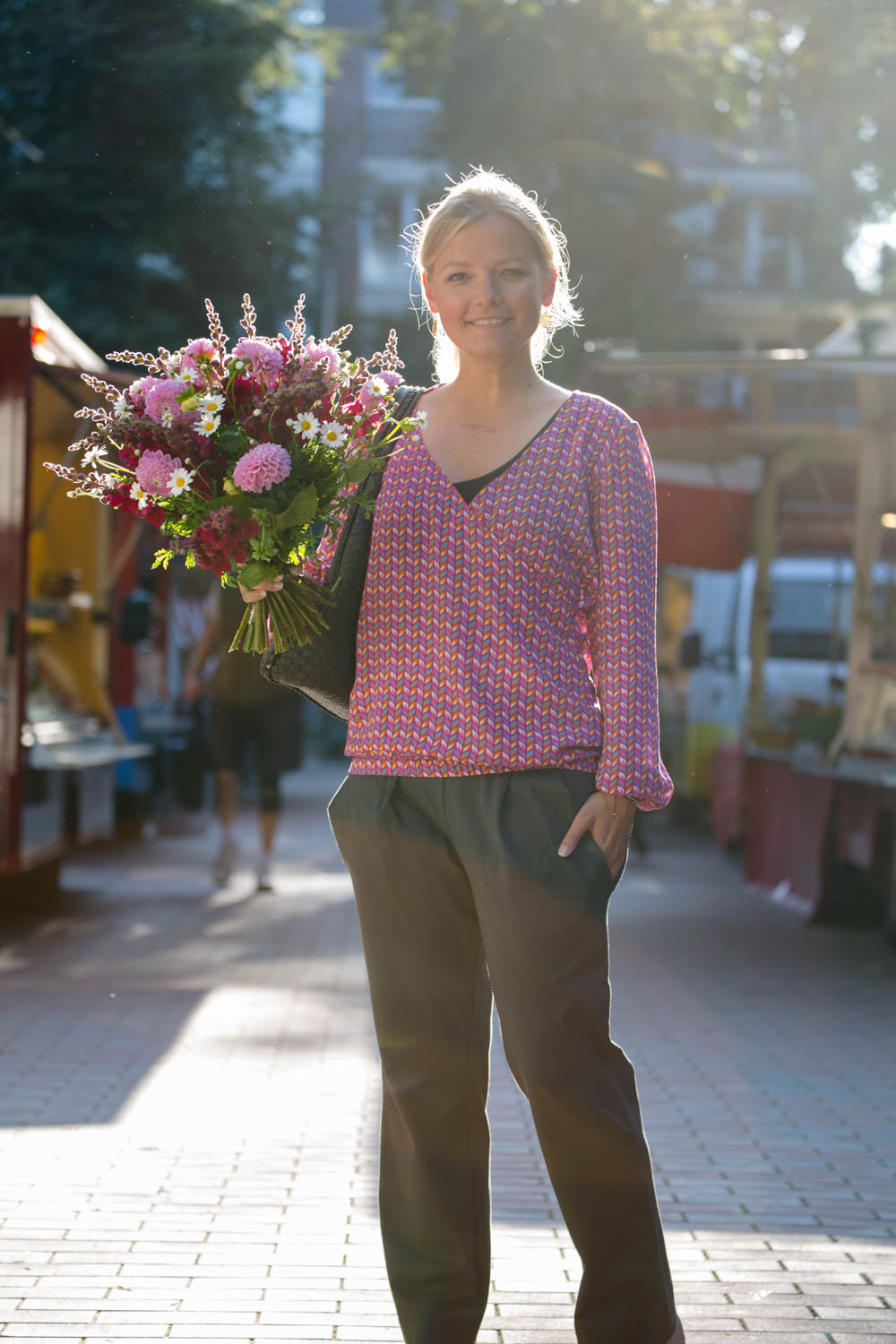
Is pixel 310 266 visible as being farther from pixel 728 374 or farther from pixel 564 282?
pixel 564 282

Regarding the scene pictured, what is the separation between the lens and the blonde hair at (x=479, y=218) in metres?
3.06

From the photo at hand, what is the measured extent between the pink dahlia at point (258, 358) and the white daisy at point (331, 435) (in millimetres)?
140

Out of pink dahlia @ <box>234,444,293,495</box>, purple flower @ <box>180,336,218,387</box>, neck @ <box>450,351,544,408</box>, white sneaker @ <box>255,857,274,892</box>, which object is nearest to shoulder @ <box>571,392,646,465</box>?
neck @ <box>450,351,544,408</box>

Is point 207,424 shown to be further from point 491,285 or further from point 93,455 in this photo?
point 491,285

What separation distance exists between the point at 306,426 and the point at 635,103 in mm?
24781

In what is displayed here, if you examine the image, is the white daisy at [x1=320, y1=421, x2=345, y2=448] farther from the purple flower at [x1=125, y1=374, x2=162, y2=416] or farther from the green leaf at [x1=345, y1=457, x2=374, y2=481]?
the purple flower at [x1=125, y1=374, x2=162, y2=416]

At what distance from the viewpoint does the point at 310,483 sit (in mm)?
2934

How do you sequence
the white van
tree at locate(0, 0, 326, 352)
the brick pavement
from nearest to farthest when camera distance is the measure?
1. the brick pavement
2. the white van
3. tree at locate(0, 0, 326, 352)

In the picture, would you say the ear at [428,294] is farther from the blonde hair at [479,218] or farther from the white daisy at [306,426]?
the white daisy at [306,426]

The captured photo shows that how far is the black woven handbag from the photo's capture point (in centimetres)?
307

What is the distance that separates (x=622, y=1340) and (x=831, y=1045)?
4.08 meters

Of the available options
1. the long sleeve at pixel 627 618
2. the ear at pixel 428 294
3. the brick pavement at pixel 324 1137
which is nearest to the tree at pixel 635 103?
the brick pavement at pixel 324 1137

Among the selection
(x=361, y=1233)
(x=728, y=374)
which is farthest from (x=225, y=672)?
(x=361, y=1233)

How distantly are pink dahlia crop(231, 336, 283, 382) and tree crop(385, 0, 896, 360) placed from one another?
2044 cm
